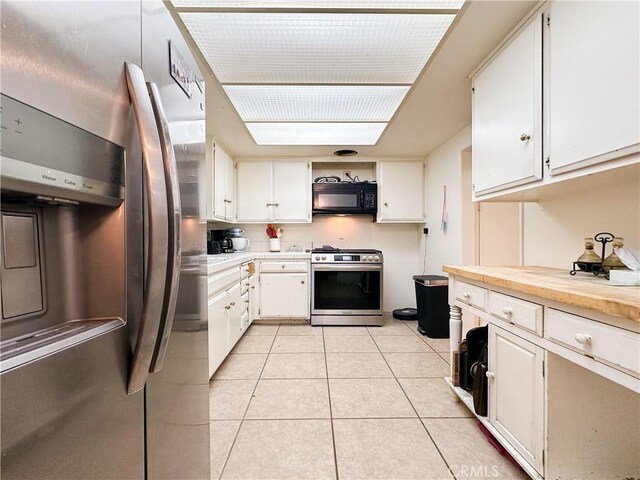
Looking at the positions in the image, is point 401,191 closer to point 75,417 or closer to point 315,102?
point 315,102

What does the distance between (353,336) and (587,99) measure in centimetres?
255

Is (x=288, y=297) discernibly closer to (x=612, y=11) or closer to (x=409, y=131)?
(x=409, y=131)

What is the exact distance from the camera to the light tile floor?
125 cm

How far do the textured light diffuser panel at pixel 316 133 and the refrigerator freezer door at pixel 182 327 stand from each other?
1.65 m

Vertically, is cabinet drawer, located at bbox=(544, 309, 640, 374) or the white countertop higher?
the white countertop

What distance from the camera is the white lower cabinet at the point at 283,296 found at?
3262 mm

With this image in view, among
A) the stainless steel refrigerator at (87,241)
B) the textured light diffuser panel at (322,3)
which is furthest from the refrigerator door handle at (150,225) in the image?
the textured light diffuser panel at (322,3)

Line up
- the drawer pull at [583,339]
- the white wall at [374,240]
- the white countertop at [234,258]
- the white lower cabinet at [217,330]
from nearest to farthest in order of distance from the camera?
the drawer pull at [583,339] < the white lower cabinet at [217,330] < the white countertop at [234,258] < the white wall at [374,240]

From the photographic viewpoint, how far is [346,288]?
128 inches

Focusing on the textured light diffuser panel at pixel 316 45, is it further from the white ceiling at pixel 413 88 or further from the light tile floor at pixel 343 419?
the light tile floor at pixel 343 419

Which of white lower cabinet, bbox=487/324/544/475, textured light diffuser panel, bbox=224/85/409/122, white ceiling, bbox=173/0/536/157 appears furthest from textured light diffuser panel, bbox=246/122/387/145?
white lower cabinet, bbox=487/324/544/475

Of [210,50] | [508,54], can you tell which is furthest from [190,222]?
[508,54]

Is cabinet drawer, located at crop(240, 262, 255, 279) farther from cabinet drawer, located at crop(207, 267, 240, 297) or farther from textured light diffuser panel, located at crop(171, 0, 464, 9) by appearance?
textured light diffuser panel, located at crop(171, 0, 464, 9)

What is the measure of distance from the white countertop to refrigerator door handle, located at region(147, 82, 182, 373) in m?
1.30
